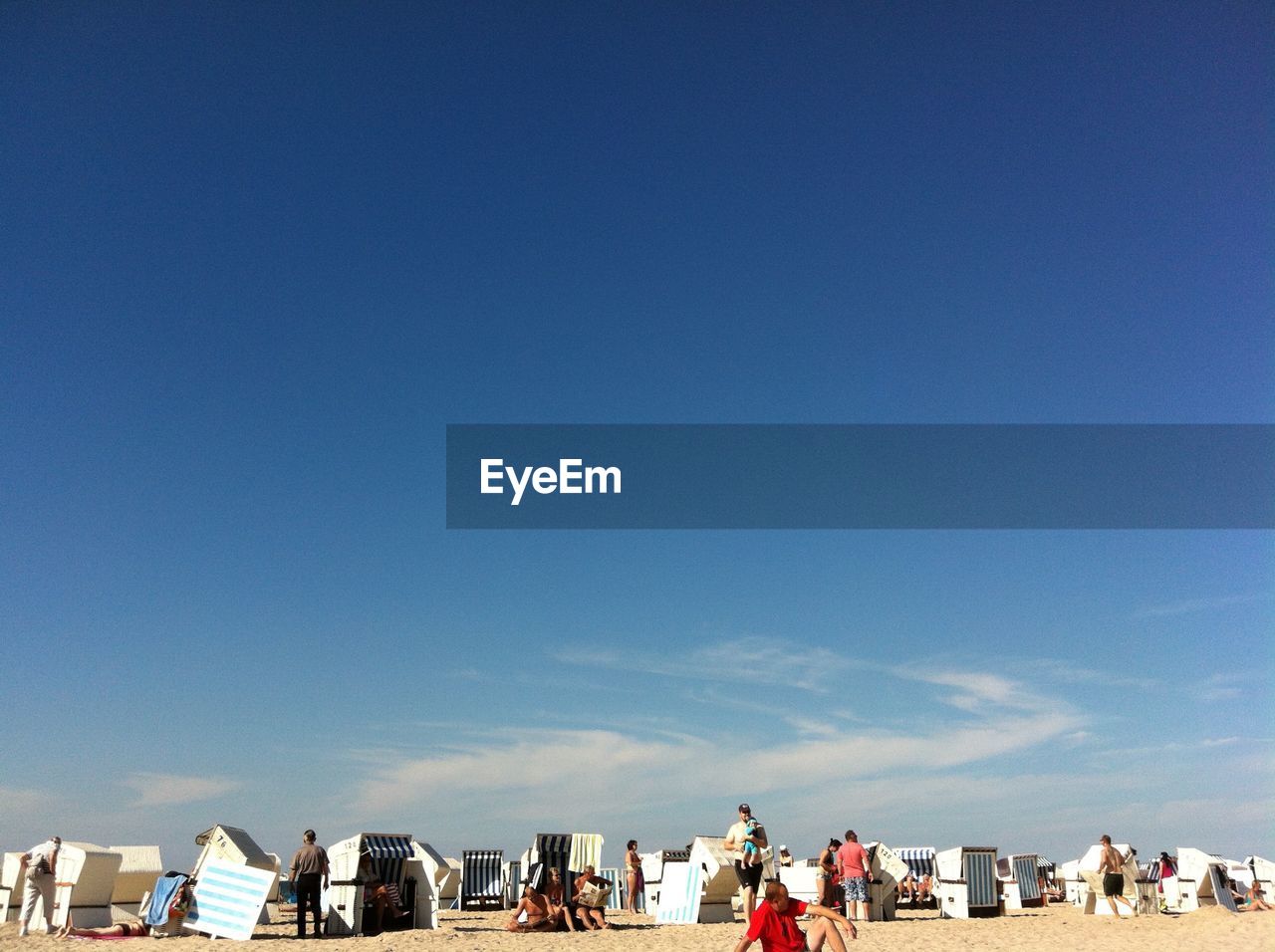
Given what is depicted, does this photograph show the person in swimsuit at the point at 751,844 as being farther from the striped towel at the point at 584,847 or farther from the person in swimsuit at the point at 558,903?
the striped towel at the point at 584,847

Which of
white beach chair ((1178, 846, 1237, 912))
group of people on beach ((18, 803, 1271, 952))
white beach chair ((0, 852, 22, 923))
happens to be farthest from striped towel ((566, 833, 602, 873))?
white beach chair ((1178, 846, 1237, 912))

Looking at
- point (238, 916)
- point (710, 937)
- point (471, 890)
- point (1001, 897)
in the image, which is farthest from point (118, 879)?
point (1001, 897)

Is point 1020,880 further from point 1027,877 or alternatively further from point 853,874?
point 853,874

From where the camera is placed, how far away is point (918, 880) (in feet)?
79.6

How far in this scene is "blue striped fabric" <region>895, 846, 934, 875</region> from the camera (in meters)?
25.0

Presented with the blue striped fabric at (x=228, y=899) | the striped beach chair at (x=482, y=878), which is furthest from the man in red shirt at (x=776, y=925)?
the striped beach chair at (x=482, y=878)

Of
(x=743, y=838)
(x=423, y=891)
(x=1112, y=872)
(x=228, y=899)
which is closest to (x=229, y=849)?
(x=228, y=899)

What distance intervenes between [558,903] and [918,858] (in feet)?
38.0

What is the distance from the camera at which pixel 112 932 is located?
15.5 metres

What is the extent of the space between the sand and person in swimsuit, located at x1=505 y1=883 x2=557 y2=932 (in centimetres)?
27

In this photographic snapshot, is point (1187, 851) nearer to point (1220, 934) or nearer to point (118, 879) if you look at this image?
point (1220, 934)

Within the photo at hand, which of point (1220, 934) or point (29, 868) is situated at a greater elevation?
point (29, 868)

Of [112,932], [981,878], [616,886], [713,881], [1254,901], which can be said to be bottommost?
[1254,901]

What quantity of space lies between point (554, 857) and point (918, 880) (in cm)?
879
